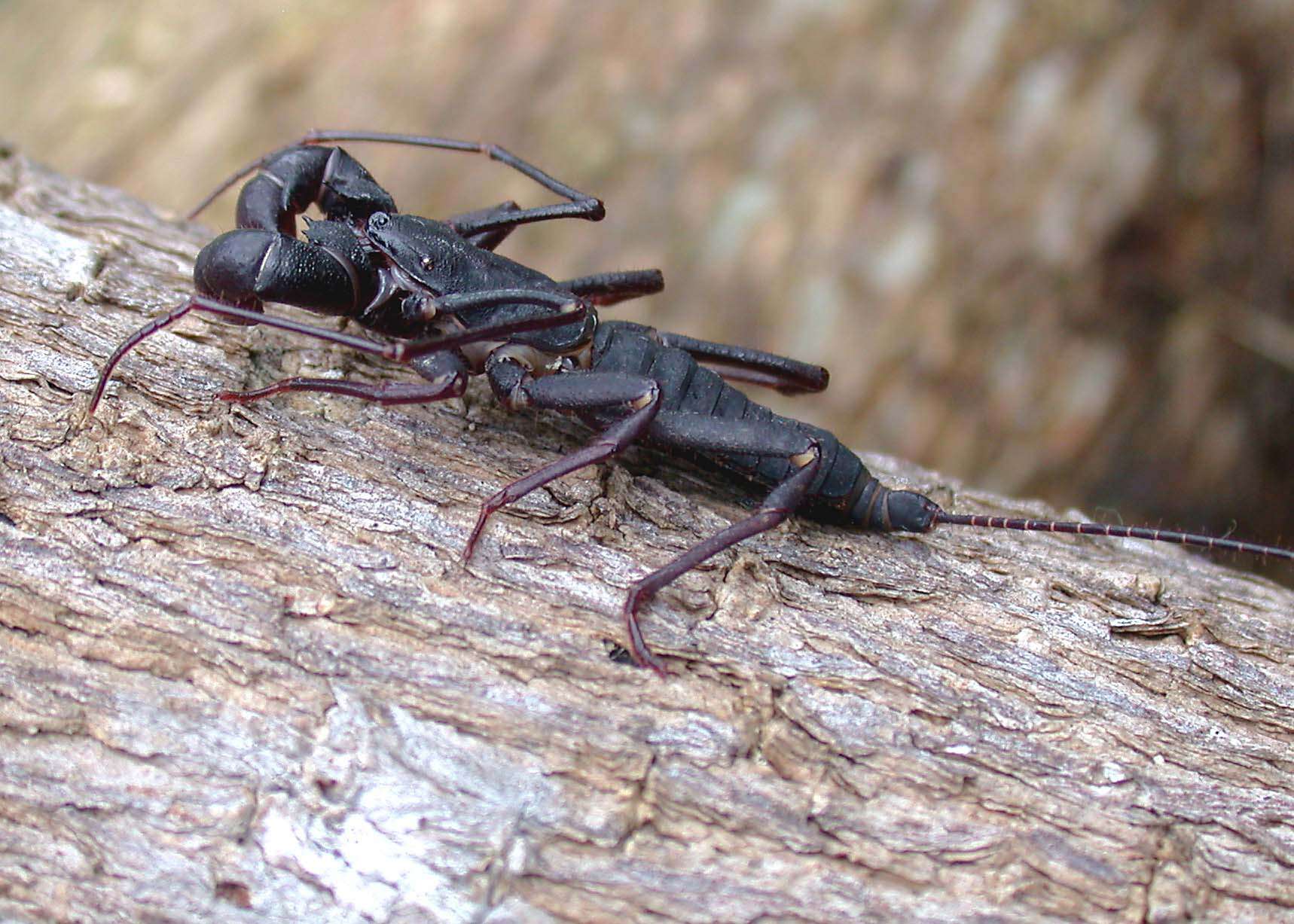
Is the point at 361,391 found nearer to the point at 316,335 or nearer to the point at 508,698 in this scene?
the point at 316,335

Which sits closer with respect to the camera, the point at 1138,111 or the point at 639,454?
the point at 639,454

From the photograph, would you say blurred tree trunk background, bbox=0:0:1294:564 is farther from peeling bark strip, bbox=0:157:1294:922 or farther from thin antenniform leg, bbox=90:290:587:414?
thin antenniform leg, bbox=90:290:587:414

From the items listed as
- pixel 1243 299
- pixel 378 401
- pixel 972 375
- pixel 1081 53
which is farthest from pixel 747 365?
pixel 1243 299

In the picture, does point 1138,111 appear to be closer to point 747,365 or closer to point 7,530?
point 747,365

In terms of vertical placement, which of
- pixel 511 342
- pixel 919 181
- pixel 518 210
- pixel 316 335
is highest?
pixel 919 181

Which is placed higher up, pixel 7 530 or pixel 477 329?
pixel 477 329

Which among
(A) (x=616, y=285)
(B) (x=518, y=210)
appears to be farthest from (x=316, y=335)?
(A) (x=616, y=285)
